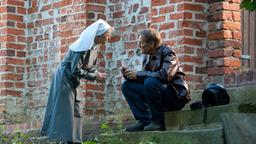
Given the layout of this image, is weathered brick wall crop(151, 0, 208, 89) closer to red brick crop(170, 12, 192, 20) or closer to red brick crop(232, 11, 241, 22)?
red brick crop(170, 12, 192, 20)

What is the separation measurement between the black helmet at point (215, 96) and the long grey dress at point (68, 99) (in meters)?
1.17

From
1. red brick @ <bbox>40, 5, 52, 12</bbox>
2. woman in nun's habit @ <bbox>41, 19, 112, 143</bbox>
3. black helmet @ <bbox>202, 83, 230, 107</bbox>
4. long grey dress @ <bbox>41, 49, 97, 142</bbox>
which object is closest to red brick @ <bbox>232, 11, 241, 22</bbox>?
black helmet @ <bbox>202, 83, 230, 107</bbox>

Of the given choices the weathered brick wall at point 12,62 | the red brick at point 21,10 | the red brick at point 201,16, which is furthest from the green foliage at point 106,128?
the red brick at point 21,10

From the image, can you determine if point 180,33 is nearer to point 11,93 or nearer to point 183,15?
point 183,15

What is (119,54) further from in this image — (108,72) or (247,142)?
(247,142)

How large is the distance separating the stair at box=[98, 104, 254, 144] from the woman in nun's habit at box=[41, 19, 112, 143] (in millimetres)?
359

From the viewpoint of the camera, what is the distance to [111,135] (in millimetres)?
8656

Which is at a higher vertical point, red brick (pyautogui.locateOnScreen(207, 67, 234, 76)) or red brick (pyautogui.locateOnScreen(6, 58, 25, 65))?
red brick (pyautogui.locateOnScreen(6, 58, 25, 65))

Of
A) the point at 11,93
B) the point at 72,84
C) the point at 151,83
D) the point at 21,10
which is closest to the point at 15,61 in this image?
the point at 11,93

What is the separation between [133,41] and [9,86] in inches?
80.9

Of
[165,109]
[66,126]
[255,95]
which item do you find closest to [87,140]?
[66,126]

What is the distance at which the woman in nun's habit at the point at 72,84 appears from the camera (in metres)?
8.91

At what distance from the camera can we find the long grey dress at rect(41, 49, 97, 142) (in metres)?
8.91

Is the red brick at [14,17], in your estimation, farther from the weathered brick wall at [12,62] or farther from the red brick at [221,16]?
the red brick at [221,16]
